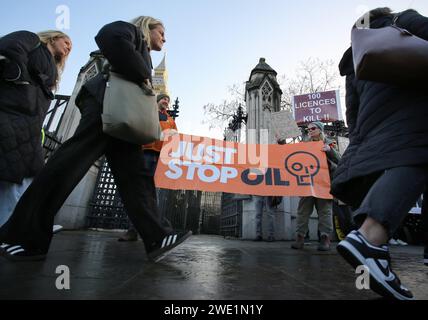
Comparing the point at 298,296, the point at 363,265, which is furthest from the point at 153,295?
the point at 363,265

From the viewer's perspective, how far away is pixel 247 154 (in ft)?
17.5

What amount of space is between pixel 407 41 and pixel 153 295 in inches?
59.6

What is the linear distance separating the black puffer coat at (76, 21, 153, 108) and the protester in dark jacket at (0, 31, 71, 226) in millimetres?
666

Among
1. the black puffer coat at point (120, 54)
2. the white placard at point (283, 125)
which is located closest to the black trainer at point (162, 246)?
the black puffer coat at point (120, 54)

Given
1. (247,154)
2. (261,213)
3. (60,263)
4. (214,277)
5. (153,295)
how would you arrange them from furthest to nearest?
(261,213) < (247,154) < (60,263) < (214,277) < (153,295)

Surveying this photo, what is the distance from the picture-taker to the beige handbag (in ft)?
5.48

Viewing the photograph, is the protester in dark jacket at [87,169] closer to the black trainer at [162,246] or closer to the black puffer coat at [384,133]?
the black trainer at [162,246]

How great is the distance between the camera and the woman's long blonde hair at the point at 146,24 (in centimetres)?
217

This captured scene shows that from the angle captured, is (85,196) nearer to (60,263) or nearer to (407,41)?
(60,263)

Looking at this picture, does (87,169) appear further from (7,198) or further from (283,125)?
(283,125)

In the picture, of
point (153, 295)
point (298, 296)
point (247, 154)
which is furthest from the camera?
point (247, 154)

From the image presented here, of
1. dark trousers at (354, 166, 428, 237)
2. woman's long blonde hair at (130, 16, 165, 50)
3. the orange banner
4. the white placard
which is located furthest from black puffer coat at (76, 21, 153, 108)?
the white placard

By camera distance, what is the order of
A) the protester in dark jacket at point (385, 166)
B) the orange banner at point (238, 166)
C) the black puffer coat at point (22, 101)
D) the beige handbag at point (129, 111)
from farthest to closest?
the orange banner at point (238, 166) < the black puffer coat at point (22, 101) < the beige handbag at point (129, 111) < the protester in dark jacket at point (385, 166)
